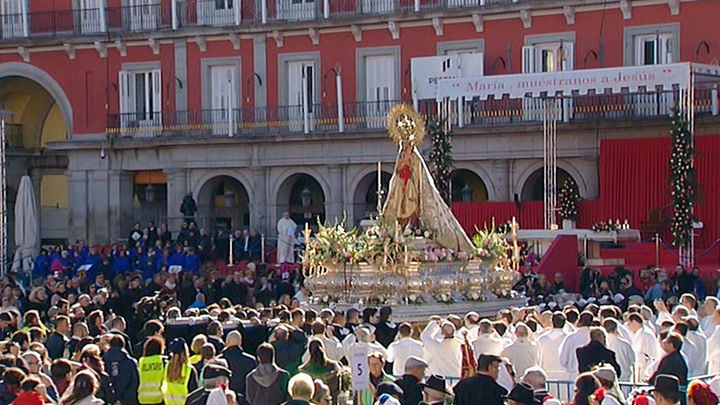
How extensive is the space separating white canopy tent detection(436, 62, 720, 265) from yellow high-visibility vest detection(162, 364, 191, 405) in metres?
19.5

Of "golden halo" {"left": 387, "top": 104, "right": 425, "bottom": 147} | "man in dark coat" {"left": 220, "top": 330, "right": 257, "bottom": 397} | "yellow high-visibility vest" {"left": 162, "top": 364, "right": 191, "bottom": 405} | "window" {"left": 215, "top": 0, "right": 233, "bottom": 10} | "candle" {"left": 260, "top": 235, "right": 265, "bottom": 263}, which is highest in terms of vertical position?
"window" {"left": 215, "top": 0, "right": 233, "bottom": 10}

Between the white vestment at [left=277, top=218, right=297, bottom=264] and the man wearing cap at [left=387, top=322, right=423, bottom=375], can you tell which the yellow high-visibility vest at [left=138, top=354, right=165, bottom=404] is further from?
the white vestment at [left=277, top=218, right=297, bottom=264]

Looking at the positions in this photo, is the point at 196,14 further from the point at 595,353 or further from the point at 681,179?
the point at 595,353

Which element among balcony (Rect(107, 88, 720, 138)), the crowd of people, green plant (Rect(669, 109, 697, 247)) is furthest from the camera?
balcony (Rect(107, 88, 720, 138))

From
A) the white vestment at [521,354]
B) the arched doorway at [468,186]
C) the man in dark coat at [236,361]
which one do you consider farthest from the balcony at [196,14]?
the man in dark coat at [236,361]

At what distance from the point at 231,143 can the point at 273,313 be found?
21471 millimetres

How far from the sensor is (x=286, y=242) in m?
38.8

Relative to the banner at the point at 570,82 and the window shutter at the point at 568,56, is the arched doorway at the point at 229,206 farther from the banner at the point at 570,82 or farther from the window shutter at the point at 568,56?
the window shutter at the point at 568,56

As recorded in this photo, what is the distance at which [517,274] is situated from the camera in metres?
26.6

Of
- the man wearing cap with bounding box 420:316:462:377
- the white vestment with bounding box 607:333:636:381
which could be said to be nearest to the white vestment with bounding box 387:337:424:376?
the man wearing cap with bounding box 420:316:462:377

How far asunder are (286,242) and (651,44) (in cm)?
1021

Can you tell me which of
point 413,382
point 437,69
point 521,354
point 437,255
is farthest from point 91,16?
point 413,382

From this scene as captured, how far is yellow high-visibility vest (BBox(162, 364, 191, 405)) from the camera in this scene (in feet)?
52.2

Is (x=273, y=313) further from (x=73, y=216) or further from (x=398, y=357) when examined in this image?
(x=73, y=216)
